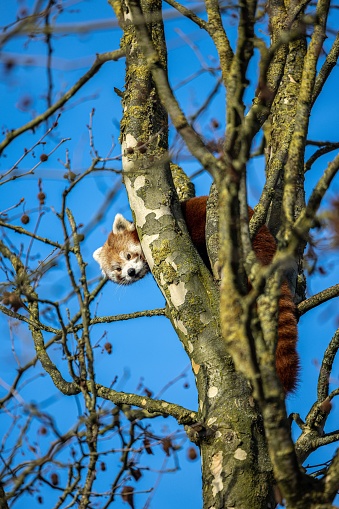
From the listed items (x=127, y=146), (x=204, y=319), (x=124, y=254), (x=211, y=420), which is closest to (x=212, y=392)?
(x=211, y=420)

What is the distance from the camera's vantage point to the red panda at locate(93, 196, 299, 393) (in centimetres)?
436

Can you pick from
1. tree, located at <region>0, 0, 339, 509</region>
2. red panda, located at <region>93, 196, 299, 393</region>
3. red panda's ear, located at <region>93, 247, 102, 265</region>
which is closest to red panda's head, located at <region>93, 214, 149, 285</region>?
red panda, located at <region>93, 196, 299, 393</region>

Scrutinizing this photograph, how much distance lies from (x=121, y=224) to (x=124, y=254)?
1.09ft

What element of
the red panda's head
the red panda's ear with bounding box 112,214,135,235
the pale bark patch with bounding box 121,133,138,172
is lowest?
the pale bark patch with bounding box 121,133,138,172

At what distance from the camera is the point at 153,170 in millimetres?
3943

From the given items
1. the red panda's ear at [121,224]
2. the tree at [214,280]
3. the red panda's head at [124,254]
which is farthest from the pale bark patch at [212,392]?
the red panda's ear at [121,224]

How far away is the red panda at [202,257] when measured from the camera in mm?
4355

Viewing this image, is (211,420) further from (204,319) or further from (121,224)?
(121,224)

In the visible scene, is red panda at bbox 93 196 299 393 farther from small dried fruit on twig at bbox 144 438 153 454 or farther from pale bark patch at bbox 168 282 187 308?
small dried fruit on twig at bbox 144 438 153 454

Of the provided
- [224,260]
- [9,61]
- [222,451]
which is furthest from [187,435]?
[9,61]

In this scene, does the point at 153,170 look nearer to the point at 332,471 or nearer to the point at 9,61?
the point at 9,61

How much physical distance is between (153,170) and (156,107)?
1.61 ft

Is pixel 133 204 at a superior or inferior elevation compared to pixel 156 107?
inferior

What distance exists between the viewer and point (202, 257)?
573 cm
